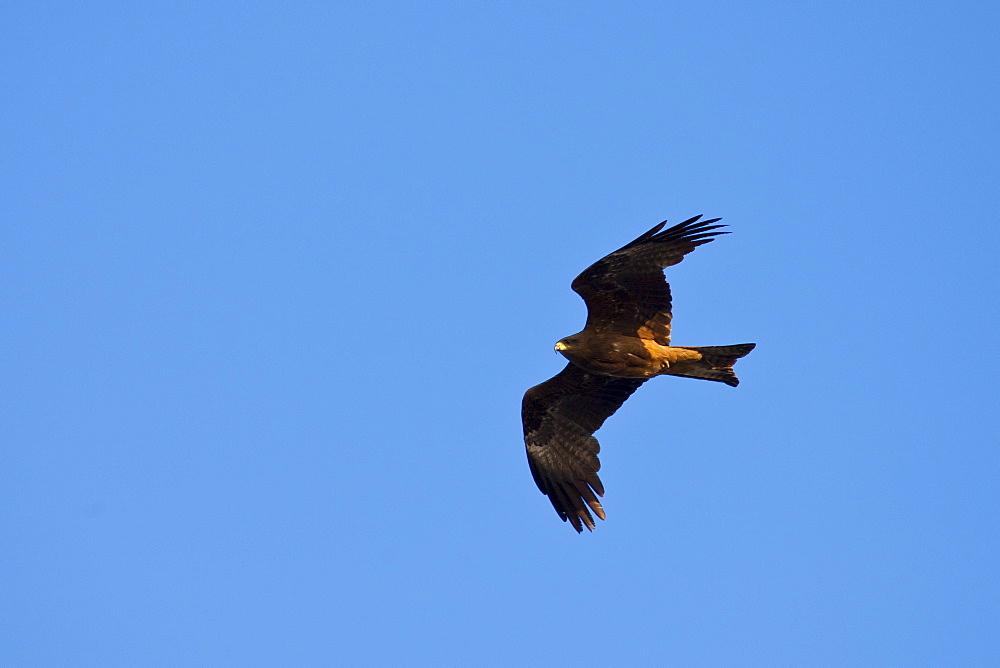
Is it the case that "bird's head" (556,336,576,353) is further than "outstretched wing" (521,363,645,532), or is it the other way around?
"outstretched wing" (521,363,645,532)

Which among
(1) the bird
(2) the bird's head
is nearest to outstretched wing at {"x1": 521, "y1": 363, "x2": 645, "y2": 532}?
(1) the bird

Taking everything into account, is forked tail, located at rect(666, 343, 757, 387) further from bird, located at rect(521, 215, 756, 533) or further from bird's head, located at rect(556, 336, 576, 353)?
bird's head, located at rect(556, 336, 576, 353)

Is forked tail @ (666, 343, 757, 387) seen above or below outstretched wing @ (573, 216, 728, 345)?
below

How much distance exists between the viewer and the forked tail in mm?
12266

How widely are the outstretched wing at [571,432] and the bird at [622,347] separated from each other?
1 cm

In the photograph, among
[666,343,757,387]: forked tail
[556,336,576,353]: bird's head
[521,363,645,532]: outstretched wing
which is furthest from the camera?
[521,363,645,532]: outstretched wing

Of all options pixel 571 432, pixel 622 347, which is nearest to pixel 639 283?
pixel 622 347

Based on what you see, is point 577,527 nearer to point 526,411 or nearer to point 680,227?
point 526,411

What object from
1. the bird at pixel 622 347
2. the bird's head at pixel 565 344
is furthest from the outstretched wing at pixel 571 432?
the bird's head at pixel 565 344

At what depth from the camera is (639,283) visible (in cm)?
1246

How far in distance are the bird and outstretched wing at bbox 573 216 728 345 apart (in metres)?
0.01

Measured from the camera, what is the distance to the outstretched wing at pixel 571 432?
1336cm

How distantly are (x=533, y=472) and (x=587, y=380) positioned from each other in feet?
4.72

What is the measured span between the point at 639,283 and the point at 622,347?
78cm
